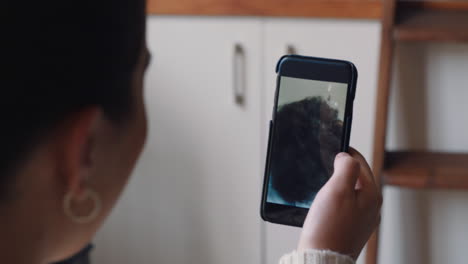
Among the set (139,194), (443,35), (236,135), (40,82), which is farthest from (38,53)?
(139,194)

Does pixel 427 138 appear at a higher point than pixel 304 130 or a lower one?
lower

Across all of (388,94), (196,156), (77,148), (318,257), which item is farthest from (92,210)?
(196,156)

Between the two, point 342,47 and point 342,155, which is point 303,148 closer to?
point 342,155

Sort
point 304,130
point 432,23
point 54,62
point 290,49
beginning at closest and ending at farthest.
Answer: point 54,62 → point 304,130 → point 432,23 → point 290,49

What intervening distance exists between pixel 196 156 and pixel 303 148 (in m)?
0.73

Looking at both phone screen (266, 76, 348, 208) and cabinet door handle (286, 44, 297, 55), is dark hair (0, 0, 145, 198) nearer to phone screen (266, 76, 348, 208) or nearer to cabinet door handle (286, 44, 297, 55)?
phone screen (266, 76, 348, 208)

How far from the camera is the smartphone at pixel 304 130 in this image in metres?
0.64

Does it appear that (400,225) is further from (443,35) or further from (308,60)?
(308,60)

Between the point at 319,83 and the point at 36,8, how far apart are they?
34 centimetres

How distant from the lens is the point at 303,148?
0.67m

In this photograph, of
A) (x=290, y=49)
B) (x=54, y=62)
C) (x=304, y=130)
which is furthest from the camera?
(x=290, y=49)

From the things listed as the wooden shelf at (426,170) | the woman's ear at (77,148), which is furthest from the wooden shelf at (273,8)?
the woman's ear at (77,148)

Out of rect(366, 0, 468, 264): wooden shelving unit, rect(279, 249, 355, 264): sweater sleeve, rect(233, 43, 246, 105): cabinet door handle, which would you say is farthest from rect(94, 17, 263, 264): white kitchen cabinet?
rect(279, 249, 355, 264): sweater sleeve

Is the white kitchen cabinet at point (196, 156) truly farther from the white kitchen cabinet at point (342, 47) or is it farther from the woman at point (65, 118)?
the woman at point (65, 118)
